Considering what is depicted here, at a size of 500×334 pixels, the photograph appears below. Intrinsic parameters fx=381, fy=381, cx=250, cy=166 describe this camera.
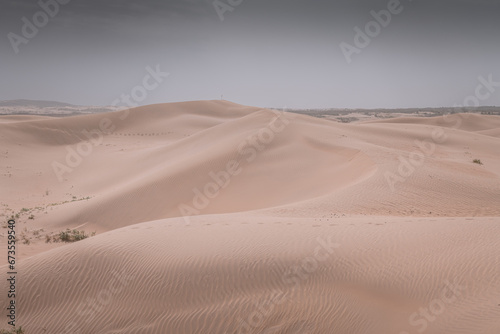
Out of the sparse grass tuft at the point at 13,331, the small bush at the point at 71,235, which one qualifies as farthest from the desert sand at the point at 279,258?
the small bush at the point at 71,235

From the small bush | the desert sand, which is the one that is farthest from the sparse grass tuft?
the small bush

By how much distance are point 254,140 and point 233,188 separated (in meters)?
5.35

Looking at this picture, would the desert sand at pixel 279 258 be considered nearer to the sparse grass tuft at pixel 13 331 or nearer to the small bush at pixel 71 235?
the sparse grass tuft at pixel 13 331

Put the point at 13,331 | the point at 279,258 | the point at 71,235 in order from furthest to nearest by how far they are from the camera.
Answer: the point at 71,235, the point at 279,258, the point at 13,331

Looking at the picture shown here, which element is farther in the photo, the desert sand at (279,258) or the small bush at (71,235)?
the small bush at (71,235)

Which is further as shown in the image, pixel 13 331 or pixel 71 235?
pixel 71 235

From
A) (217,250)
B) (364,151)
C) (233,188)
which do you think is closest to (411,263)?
(217,250)

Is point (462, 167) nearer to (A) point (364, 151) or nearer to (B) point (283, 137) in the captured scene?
(A) point (364, 151)

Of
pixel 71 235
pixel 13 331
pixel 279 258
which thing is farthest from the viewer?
pixel 71 235

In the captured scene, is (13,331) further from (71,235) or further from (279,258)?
(71,235)

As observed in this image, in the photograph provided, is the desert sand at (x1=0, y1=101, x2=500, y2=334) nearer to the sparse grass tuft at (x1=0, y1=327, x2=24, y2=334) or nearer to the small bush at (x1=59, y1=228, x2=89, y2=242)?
the sparse grass tuft at (x1=0, y1=327, x2=24, y2=334)

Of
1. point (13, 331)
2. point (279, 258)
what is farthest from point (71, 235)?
point (279, 258)

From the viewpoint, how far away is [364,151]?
1861 cm

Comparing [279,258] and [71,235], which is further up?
[279,258]
